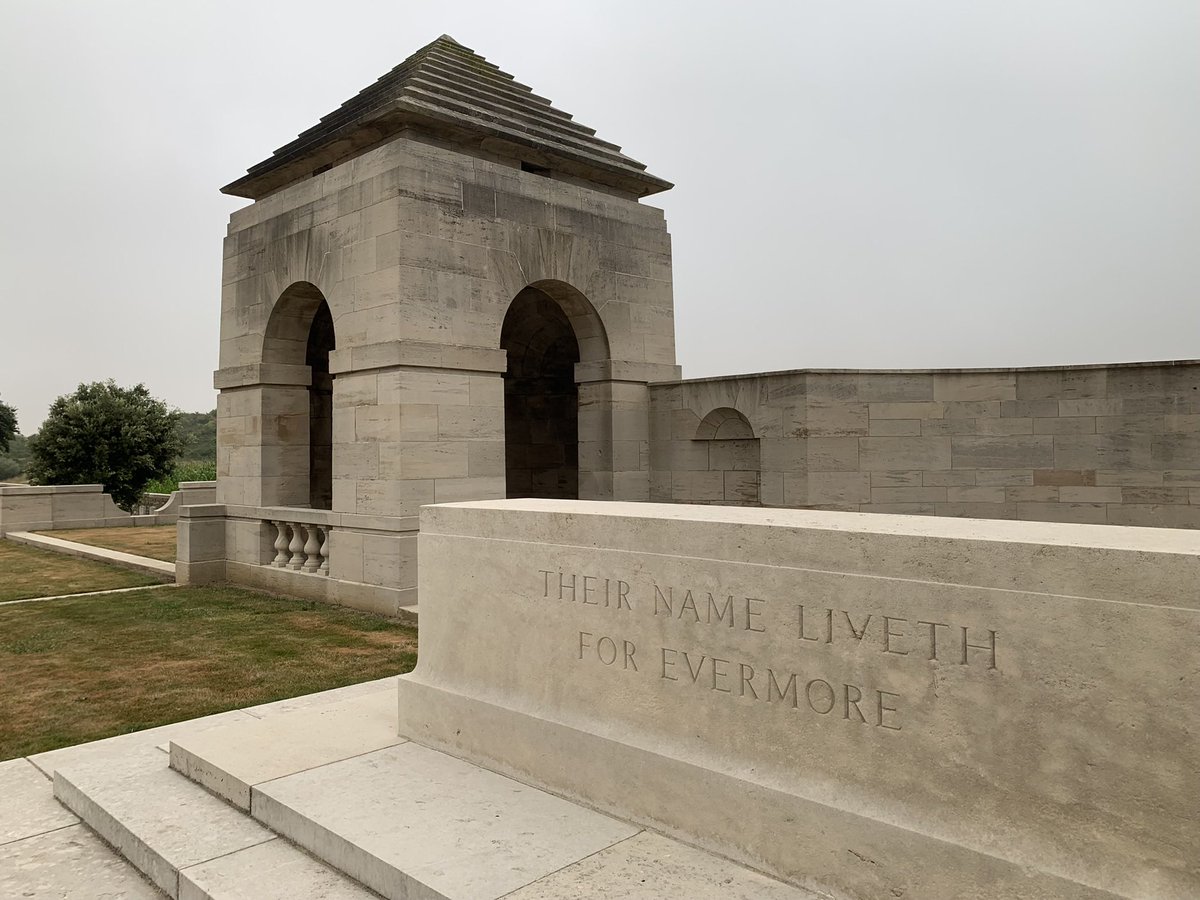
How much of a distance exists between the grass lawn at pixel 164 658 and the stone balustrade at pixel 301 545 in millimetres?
577

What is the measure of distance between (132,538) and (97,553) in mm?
4169

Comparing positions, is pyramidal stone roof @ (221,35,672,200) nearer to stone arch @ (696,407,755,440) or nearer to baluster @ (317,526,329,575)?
stone arch @ (696,407,755,440)

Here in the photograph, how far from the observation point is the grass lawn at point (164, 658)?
673cm

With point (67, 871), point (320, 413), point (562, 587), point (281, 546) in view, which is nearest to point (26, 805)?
point (67, 871)

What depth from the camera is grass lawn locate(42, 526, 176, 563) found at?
18328 millimetres

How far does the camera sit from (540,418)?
Answer: 52.2 ft

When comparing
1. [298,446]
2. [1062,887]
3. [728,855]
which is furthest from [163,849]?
[298,446]

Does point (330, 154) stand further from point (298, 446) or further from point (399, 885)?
point (399, 885)

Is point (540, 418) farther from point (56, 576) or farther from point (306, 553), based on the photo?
point (56, 576)

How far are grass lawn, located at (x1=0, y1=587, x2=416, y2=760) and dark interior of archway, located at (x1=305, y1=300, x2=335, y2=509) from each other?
3562mm

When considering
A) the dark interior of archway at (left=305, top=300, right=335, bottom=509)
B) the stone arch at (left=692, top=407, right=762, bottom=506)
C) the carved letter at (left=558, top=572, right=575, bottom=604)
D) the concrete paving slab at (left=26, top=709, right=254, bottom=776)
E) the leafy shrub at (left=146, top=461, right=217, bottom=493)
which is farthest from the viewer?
the leafy shrub at (left=146, top=461, right=217, bottom=493)

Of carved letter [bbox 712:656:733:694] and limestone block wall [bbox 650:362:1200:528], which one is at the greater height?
limestone block wall [bbox 650:362:1200:528]

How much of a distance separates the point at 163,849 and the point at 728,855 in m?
2.70

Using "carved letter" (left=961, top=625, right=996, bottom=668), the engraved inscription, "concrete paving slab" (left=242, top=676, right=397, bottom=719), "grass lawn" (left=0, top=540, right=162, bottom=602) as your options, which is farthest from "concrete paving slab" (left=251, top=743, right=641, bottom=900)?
"grass lawn" (left=0, top=540, right=162, bottom=602)
